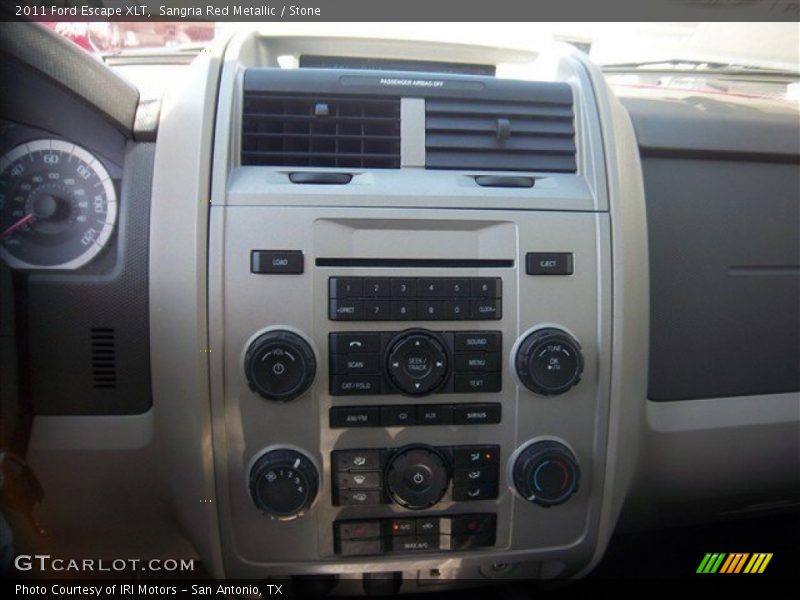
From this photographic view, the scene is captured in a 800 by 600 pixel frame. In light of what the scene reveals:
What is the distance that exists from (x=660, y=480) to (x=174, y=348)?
1202mm

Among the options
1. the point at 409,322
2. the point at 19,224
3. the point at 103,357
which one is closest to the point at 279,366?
the point at 409,322

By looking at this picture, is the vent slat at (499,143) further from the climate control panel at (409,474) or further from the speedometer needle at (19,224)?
the speedometer needle at (19,224)

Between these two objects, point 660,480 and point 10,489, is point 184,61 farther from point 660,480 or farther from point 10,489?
point 660,480

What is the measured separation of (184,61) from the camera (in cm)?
174

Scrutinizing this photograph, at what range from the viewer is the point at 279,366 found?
3.88ft

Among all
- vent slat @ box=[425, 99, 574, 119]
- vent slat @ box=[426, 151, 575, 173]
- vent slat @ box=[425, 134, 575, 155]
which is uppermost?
vent slat @ box=[425, 99, 574, 119]

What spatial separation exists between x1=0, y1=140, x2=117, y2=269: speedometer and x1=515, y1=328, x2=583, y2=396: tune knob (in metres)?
0.91

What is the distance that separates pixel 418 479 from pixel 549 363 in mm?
350

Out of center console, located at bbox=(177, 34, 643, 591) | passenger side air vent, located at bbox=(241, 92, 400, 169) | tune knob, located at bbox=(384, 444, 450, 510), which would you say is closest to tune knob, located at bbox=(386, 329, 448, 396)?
center console, located at bbox=(177, 34, 643, 591)

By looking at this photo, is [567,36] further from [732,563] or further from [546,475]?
[732,563]

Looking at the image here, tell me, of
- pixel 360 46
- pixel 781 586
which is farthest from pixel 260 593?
pixel 781 586

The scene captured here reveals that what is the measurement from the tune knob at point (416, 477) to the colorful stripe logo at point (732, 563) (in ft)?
3.63

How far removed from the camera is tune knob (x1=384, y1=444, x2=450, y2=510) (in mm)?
1245

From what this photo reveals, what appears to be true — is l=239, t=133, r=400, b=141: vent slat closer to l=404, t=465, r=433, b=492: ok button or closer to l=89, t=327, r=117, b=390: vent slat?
l=89, t=327, r=117, b=390: vent slat
